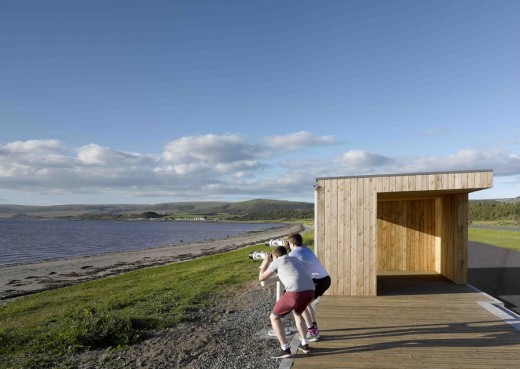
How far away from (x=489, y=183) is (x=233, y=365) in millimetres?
6473

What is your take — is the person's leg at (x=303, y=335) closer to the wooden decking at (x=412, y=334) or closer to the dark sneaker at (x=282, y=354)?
the wooden decking at (x=412, y=334)

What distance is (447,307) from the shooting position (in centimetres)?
760

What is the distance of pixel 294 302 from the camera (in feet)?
15.2

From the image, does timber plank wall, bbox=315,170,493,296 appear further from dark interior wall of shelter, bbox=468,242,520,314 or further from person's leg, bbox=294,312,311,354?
person's leg, bbox=294,312,311,354

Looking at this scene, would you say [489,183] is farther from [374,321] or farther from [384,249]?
[384,249]

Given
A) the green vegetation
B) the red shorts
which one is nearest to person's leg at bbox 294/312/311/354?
the red shorts

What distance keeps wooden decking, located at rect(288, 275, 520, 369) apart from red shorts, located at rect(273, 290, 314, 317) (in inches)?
27.3

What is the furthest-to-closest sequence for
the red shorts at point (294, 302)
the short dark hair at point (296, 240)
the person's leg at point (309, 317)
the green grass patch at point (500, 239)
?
the green grass patch at point (500, 239)
the person's leg at point (309, 317)
the short dark hair at point (296, 240)
the red shorts at point (294, 302)

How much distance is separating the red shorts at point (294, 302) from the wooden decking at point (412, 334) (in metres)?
0.69

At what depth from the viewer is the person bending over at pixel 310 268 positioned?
5.12 m

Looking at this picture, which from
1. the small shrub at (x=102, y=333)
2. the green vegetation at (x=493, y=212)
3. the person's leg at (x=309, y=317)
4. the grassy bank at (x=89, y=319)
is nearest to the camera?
the person's leg at (x=309, y=317)

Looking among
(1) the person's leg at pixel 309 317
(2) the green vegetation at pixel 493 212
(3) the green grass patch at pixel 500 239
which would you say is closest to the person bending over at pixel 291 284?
(1) the person's leg at pixel 309 317

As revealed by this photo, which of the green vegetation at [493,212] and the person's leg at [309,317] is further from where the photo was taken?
the green vegetation at [493,212]

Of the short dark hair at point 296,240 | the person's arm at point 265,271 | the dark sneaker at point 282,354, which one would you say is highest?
the short dark hair at point 296,240
